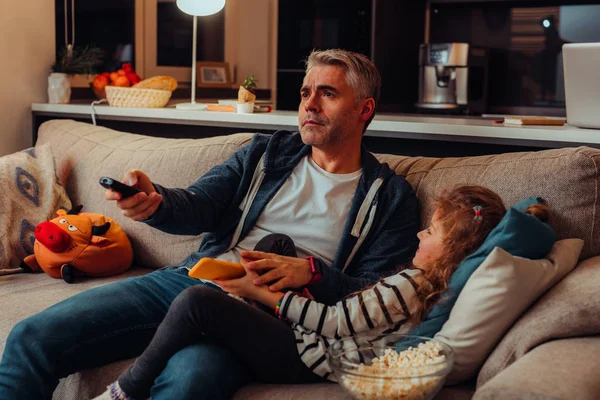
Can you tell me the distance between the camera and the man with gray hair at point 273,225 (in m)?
1.92

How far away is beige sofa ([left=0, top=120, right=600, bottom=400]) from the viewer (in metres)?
1.46

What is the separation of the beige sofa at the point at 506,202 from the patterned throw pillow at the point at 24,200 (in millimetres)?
103

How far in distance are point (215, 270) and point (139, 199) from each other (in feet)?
0.95

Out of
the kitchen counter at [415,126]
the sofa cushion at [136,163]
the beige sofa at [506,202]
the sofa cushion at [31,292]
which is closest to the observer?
the beige sofa at [506,202]

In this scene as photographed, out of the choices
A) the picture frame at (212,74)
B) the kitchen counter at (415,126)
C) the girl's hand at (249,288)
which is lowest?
the girl's hand at (249,288)

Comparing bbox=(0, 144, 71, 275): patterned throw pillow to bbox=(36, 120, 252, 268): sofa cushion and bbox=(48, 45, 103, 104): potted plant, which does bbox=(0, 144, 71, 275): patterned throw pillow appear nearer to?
bbox=(36, 120, 252, 268): sofa cushion

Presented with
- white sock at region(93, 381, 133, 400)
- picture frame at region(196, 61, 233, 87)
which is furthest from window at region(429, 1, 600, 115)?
white sock at region(93, 381, 133, 400)

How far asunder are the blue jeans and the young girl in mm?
49

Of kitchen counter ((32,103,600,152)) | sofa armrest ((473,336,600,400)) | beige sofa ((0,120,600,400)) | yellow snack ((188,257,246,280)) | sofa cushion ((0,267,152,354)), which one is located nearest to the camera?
sofa armrest ((473,336,600,400))

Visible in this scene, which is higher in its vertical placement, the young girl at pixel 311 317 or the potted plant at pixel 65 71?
the potted plant at pixel 65 71

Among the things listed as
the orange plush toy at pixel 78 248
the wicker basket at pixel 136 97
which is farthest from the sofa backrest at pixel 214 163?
the wicker basket at pixel 136 97

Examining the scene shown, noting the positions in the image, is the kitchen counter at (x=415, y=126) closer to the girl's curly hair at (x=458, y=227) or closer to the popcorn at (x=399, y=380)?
the girl's curly hair at (x=458, y=227)

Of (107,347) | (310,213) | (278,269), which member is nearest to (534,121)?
(310,213)

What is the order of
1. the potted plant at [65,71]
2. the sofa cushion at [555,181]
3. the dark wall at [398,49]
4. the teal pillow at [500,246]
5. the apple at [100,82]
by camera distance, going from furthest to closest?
the dark wall at [398,49]
the apple at [100,82]
the potted plant at [65,71]
the sofa cushion at [555,181]
the teal pillow at [500,246]
